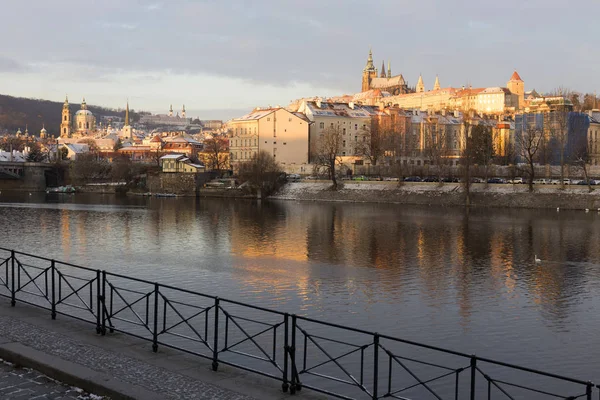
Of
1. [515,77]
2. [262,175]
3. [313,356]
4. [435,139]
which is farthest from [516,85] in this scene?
[313,356]

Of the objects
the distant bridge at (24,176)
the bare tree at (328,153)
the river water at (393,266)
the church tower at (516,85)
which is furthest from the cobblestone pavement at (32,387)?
the church tower at (516,85)

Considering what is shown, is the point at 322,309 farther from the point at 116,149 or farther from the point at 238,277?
the point at 116,149

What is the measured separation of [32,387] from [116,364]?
1.25 meters

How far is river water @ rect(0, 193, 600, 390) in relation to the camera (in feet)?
55.9

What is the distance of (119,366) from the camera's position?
9961mm

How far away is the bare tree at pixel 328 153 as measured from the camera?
7938 cm

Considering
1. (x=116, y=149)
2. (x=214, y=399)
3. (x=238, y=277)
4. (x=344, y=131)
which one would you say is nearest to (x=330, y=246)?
(x=238, y=277)

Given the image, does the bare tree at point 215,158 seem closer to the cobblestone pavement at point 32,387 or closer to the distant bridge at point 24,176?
the distant bridge at point 24,176

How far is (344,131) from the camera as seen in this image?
103m

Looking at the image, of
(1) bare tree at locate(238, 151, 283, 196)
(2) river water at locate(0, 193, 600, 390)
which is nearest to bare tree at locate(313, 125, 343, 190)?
(1) bare tree at locate(238, 151, 283, 196)

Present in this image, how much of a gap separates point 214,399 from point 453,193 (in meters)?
61.9

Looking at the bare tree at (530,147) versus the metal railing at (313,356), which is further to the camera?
the bare tree at (530,147)

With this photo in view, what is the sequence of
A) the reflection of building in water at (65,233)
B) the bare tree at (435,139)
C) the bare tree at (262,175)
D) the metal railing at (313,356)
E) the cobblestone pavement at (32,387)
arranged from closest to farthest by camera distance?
the cobblestone pavement at (32,387), the metal railing at (313,356), the reflection of building in water at (65,233), the bare tree at (262,175), the bare tree at (435,139)

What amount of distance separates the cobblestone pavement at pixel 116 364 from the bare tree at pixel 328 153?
6623 centimetres
